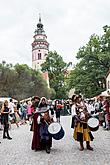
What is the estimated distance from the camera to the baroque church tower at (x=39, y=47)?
416 ft

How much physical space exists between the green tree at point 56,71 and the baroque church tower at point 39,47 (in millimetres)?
34045

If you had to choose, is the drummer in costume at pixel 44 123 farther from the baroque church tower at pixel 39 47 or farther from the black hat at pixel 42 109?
the baroque church tower at pixel 39 47

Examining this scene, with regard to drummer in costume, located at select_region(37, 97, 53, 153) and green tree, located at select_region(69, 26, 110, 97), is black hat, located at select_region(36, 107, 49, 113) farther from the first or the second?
green tree, located at select_region(69, 26, 110, 97)

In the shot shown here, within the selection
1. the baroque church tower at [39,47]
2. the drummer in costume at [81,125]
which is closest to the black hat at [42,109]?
the drummer in costume at [81,125]

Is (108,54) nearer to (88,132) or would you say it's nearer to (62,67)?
(62,67)

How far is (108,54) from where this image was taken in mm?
54406

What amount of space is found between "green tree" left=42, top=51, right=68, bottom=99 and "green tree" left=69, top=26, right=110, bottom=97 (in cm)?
3115

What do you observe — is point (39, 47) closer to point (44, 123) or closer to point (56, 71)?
point (56, 71)

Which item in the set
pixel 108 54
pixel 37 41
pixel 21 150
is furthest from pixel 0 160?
pixel 37 41

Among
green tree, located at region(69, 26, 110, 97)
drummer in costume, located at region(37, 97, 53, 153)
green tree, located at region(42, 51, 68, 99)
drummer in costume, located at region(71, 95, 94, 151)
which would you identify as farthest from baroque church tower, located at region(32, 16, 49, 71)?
drummer in costume, located at region(71, 95, 94, 151)

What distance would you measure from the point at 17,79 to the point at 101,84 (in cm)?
1505

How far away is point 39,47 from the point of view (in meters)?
127

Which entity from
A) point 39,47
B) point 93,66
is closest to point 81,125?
point 93,66

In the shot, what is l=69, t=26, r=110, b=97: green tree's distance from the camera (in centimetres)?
5453
